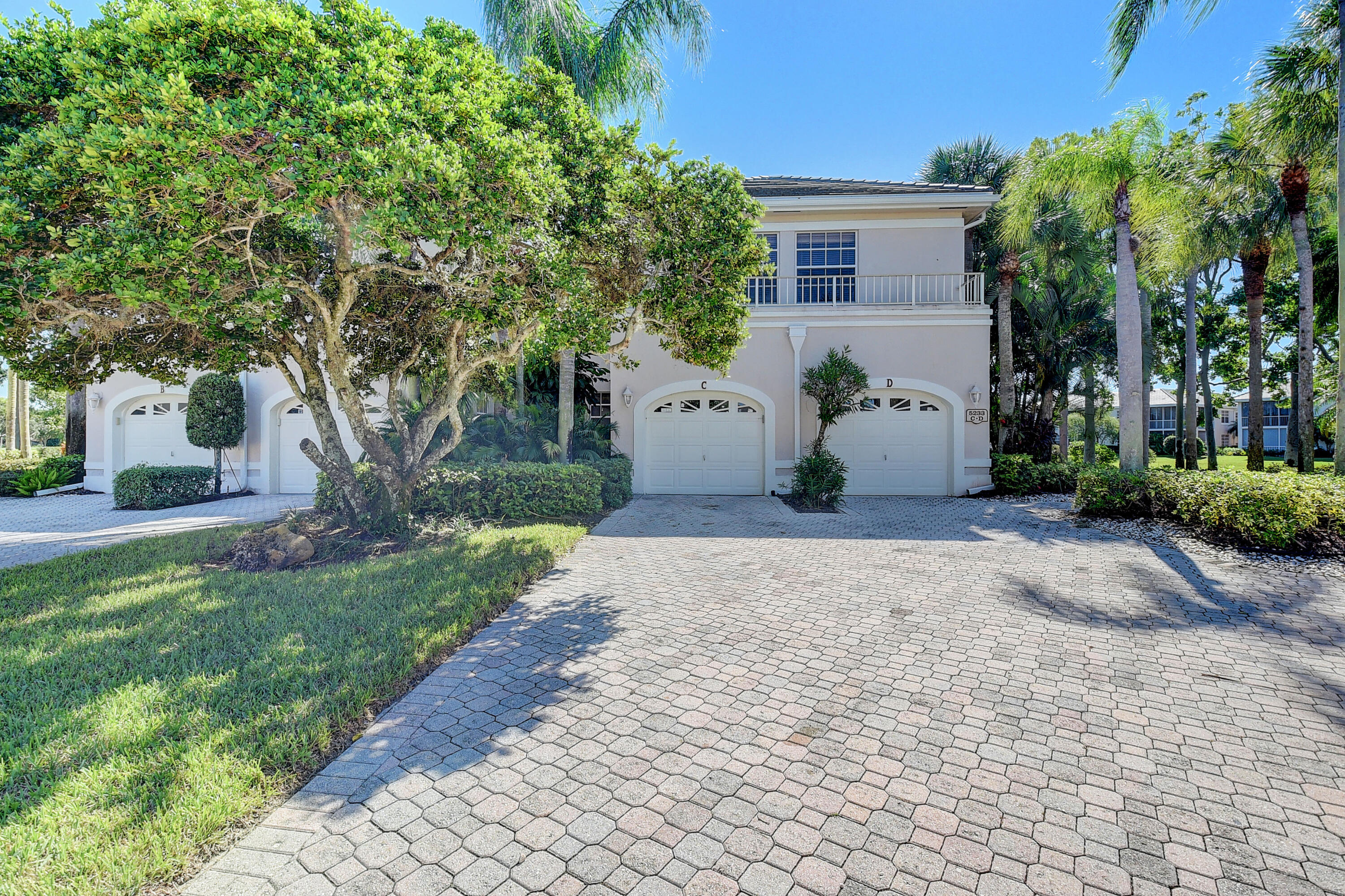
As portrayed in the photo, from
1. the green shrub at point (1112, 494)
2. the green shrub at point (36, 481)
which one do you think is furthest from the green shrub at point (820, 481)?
the green shrub at point (36, 481)

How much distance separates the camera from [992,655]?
445 cm

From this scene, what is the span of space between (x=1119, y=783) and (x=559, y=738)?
9.16 feet

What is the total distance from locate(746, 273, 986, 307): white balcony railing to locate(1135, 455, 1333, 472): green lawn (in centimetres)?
805

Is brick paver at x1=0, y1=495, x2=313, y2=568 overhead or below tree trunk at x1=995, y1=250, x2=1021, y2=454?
below

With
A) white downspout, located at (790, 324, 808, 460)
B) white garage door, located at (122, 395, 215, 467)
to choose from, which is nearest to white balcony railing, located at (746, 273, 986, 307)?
white downspout, located at (790, 324, 808, 460)

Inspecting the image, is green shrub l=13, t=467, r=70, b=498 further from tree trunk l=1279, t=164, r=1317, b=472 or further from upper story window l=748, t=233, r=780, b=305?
tree trunk l=1279, t=164, r=1317, b=472

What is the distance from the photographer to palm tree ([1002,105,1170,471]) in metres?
9.86

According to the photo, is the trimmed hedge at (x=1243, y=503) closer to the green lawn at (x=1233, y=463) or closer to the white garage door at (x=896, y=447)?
the white garage door at (x=896, y=447)

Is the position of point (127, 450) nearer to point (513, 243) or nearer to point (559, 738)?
point (513, 243)

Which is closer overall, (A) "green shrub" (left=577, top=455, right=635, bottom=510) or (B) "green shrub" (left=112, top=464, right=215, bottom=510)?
(A) "green shrub" (left=577, top=455, right=635, bottom=510)

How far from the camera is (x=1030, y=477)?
13.5m

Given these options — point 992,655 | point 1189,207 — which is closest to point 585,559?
point 992,655

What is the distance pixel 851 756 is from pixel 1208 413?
24.4 meters

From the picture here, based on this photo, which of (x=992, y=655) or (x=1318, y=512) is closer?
(x=992, y=655)
